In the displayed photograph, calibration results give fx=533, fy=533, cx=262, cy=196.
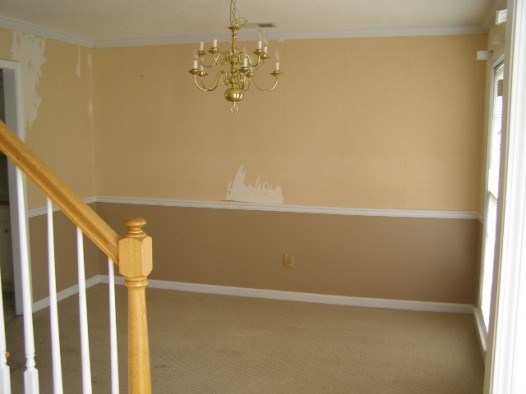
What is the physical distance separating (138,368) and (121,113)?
12.6 feet

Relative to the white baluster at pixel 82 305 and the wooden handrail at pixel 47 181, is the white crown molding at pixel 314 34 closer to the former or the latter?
the wooden handrail at pixel 47 181

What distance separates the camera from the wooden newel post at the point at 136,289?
1625 mm

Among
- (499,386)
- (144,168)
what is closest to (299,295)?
(144,168)

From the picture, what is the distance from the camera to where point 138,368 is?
1.70 metres

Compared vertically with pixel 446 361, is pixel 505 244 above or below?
above

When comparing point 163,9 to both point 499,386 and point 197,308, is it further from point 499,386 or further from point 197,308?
point 499,386

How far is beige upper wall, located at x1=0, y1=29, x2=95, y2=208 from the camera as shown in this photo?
4.40m

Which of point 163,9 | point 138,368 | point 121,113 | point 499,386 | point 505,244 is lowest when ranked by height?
point 499,386

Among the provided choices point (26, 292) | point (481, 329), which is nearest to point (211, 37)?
point (481, 329)

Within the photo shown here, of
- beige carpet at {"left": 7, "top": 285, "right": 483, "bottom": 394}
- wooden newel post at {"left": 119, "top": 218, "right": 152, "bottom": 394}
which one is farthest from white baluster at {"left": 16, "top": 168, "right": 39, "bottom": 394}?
beige carpet at {"left": 7, "top": 285, "right": 483, "bottom": 394}

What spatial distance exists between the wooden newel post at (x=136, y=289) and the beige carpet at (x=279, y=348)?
1.60 metres

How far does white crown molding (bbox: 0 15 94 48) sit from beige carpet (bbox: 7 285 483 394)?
7.64 feet

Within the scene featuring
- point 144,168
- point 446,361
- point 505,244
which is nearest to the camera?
point 505,244

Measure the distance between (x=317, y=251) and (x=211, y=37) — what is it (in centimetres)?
213
